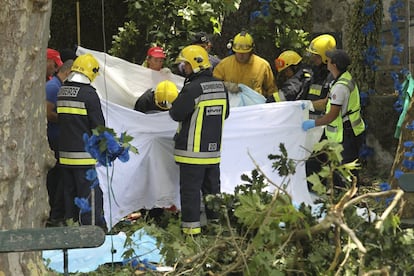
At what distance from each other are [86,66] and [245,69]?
6.91 feet

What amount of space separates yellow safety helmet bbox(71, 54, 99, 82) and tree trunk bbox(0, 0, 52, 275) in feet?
8.26

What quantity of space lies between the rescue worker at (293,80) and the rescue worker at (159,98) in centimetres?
109

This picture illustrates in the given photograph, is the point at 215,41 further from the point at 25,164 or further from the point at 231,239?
the point at 231,239

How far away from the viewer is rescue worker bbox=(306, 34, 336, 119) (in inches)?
350

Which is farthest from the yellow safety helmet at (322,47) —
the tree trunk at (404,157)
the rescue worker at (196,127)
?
the rescue worker at (196,127)

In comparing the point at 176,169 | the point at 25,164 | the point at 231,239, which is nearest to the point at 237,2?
the point at 176,169

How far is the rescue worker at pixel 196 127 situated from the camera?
24.3ft

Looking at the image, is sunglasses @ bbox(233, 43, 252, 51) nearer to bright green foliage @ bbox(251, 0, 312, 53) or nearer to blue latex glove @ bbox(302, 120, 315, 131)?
blue latex glove @ bbox(302, 120, 315, 131)

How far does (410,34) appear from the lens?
488 inches

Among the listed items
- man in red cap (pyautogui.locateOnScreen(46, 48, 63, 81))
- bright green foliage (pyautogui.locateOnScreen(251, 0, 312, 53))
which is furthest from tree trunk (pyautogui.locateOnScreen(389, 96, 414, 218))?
man in red cap (pyautogui.locateOnScreen(46, 48, 63, 81))

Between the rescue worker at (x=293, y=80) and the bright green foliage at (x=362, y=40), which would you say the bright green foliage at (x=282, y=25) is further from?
the rescue worker at (x=293, y=80)

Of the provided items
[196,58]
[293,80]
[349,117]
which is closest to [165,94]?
[196,58]

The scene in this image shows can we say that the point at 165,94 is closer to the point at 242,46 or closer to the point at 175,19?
the point at 242,46

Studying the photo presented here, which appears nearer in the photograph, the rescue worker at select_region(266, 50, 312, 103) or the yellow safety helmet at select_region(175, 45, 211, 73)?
the yellow safety helmet at select_region(175, 45, 211, 73)
